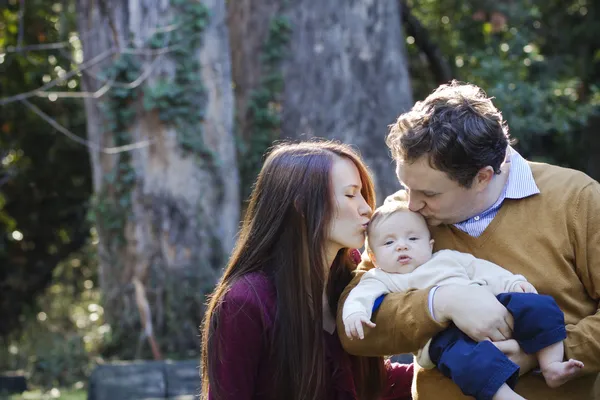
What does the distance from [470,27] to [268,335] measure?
795cm

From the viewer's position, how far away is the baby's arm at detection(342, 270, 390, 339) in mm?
2736

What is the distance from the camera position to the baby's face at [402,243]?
285 cm

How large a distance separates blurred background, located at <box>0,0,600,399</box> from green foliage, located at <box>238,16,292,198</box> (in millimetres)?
13

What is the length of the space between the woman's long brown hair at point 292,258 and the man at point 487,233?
133mm

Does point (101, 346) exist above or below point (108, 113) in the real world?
below

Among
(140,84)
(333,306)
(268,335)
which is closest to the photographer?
(268,335)

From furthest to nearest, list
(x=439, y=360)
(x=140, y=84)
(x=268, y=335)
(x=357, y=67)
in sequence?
(x=357, y=67) < (x=140, y=84) < (x=268, y=335) < (x=439, y=360)

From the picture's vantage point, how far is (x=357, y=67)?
814 cm

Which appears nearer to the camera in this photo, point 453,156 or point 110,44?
point 453,156

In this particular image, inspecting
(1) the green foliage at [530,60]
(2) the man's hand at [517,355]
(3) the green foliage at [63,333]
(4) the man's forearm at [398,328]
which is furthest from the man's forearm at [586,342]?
(1) the green foliage at [530,60]

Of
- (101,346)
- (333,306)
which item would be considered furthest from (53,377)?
(333,306)

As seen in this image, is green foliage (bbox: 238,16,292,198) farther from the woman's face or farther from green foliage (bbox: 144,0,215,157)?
the woman's face

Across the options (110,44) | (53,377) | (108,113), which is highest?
(110,44)

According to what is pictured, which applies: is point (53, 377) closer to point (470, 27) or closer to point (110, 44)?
point (110, 44)
